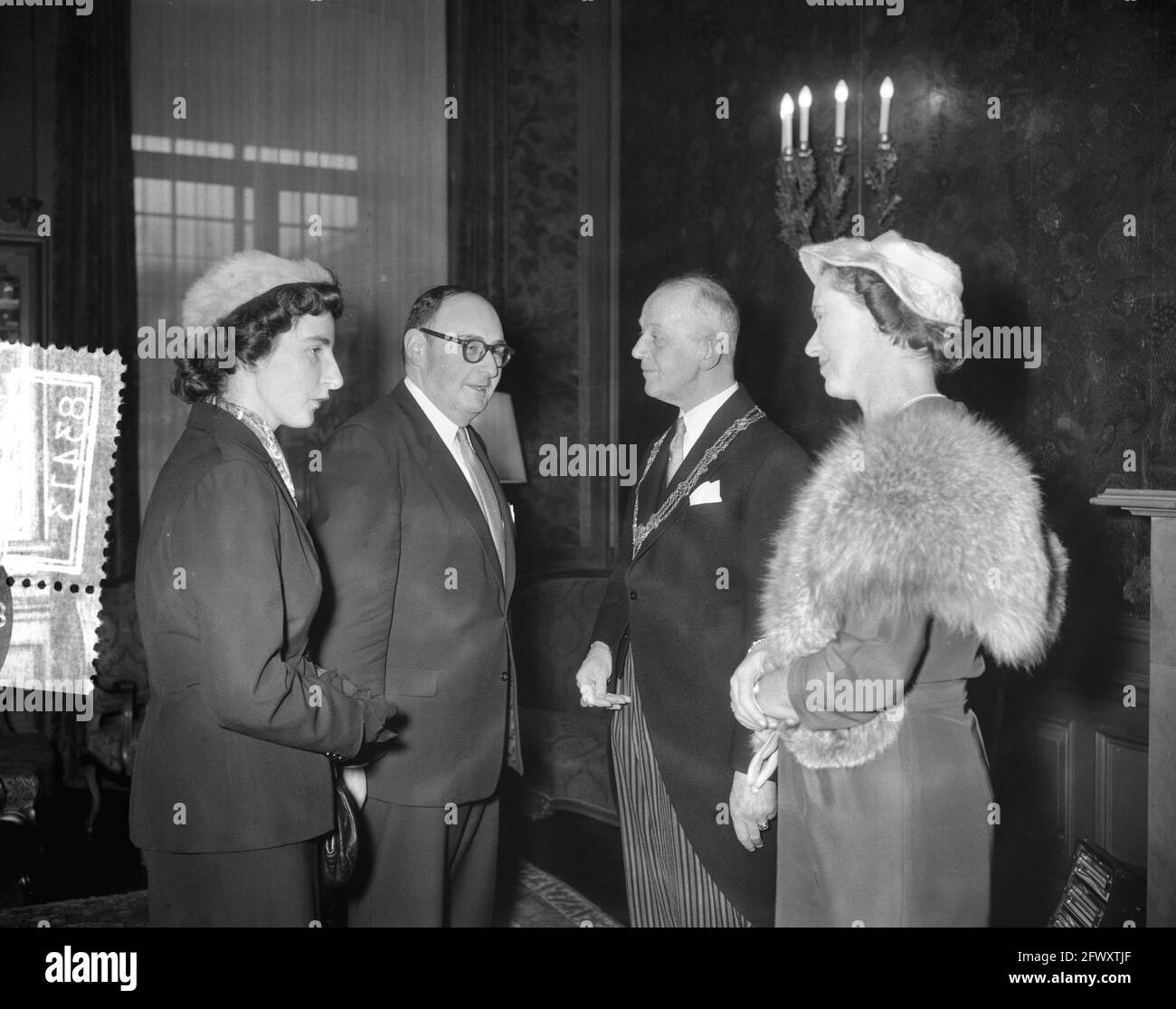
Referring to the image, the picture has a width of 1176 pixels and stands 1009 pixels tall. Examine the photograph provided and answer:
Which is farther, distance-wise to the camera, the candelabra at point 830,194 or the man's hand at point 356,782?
the candelabra at point 830,194

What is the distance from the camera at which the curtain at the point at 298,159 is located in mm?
5430

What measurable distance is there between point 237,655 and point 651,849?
1.24 meters

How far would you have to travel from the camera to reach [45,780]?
4090mm

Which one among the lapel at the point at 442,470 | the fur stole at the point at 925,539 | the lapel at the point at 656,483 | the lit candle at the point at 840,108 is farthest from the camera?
the lit candle at the point at 840,108

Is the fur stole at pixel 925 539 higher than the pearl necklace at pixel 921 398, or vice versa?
the pearl necklace at pixel 921 398

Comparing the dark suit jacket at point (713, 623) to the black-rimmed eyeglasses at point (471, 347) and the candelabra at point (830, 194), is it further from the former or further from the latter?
the candelabra at point (830, 194)

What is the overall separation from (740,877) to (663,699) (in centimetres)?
43

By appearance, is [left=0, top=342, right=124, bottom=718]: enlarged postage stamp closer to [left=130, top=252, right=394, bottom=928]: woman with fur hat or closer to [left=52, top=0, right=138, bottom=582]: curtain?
[left=52, top=0, right=138, bottom=582]: curtain

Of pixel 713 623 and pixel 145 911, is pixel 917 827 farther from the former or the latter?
pixel 145 911


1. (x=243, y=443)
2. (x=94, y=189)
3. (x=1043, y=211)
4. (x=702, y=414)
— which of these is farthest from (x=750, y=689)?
(x=94, y=189)

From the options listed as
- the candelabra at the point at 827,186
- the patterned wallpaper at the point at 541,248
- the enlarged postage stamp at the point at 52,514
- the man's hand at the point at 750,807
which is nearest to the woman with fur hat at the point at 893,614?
the man's hand at the point at 750,807

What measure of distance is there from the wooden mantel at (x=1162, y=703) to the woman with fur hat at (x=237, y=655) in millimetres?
1870
